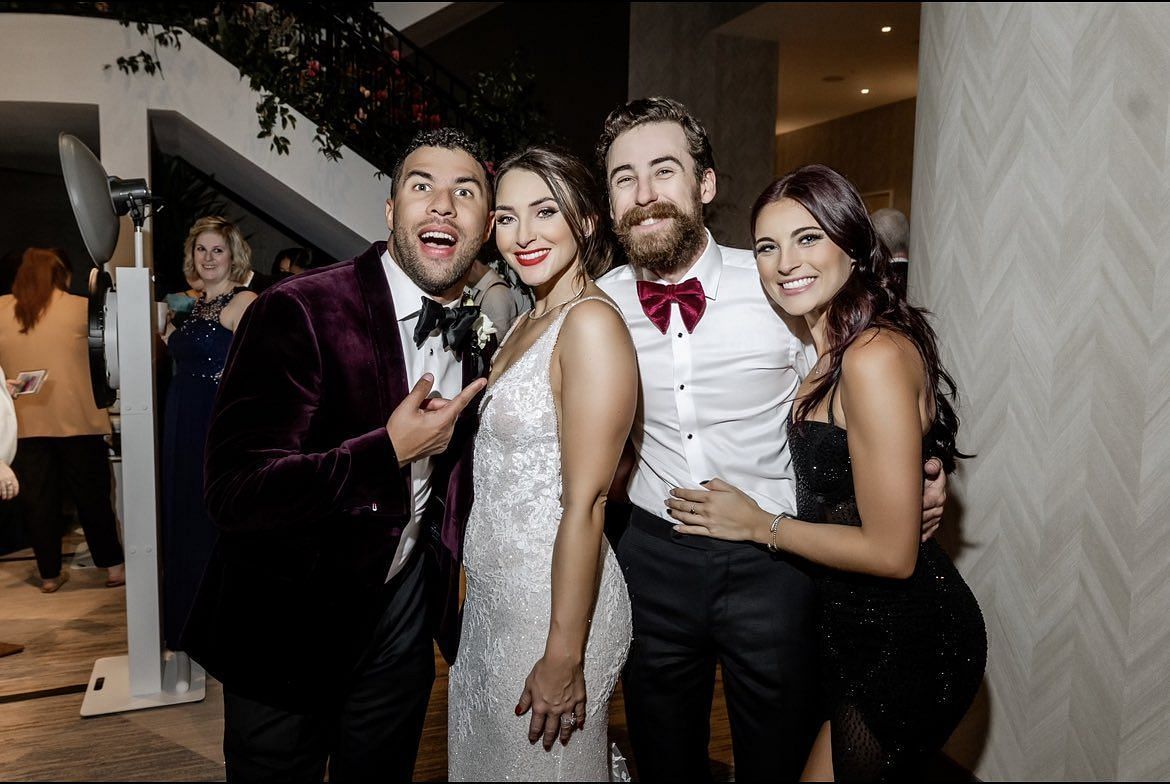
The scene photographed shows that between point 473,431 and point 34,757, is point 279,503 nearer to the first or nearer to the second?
point 473,431

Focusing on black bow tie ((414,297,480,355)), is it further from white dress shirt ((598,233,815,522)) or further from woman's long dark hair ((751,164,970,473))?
woman's long dark hair ((751,164,970,473))

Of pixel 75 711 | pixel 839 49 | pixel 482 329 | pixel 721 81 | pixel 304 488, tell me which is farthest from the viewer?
pixel 839 49

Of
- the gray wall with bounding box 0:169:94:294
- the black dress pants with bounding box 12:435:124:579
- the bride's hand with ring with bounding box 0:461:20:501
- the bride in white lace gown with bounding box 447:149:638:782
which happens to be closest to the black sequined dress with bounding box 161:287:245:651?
the black dress pants with bounding box 12:435:124:579

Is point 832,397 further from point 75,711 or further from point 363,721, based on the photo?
point 75,711

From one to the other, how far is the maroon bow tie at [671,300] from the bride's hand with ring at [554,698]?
837 millimetres

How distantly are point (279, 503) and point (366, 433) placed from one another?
0.75 ft

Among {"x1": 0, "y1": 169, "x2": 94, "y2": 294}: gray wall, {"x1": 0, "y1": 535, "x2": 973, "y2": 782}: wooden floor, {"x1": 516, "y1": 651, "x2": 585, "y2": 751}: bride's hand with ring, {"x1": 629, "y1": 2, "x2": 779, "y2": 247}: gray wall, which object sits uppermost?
{"x1": 629, "y1": 2, "x2": 779, "y2": 247}: gray wall

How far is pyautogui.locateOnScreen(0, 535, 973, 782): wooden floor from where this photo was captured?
1981 millimetres

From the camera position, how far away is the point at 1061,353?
2.36 m

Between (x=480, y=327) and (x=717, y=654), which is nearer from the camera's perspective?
(x=480, y=327)

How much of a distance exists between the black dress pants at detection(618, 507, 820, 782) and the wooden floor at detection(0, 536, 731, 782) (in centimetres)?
95

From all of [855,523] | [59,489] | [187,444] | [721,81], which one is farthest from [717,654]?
[721,81]

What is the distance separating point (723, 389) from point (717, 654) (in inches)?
26.1

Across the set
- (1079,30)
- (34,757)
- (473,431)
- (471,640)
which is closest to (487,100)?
(473,431)
